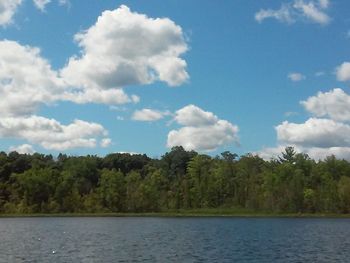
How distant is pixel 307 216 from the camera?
159 meters

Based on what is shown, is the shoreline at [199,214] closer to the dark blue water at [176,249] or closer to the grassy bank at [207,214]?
the grassy bank at [207,214]

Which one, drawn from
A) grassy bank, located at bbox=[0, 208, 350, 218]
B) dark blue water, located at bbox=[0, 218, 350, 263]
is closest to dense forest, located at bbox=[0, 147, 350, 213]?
grassy bank, located at bbox=[0, 208, 350, 218]

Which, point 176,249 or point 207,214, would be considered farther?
point 207,214

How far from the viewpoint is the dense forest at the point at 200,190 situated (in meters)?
166

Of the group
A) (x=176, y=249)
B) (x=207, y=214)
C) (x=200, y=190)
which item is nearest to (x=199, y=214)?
(x=207, y=214)

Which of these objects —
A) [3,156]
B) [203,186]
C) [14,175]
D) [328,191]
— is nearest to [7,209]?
[14,175]

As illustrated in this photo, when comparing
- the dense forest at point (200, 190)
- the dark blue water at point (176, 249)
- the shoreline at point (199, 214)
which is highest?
the dense forest at point (200, 190)

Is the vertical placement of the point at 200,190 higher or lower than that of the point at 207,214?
higher

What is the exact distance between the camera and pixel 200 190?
177 m

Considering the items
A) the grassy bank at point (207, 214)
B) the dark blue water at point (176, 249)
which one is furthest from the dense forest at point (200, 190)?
the dark blue water at point (176, 249)

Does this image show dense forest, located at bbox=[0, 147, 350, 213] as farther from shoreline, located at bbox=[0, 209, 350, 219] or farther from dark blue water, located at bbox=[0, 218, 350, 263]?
dark blue water, located at bbox=[0, 218, 350, 263]

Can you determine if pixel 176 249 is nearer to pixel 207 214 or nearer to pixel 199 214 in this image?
pixel 199 214

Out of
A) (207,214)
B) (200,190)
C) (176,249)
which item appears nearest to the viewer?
(176,249)

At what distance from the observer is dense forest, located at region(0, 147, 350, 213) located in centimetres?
16575
